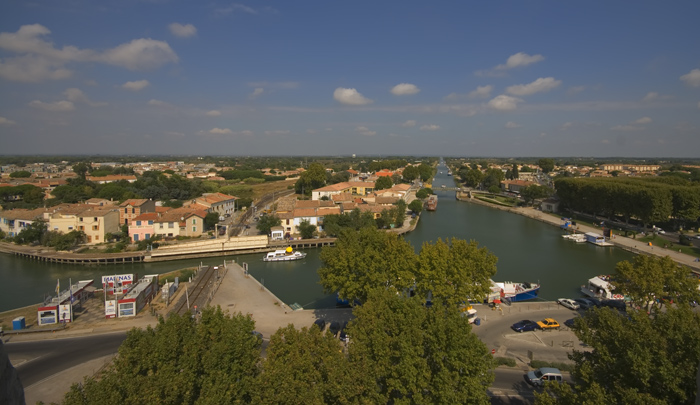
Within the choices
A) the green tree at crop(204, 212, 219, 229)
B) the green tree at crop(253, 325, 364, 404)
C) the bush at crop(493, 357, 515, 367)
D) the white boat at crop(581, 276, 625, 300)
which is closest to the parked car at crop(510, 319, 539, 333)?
the bush at crop(493, 357, 515, 367)

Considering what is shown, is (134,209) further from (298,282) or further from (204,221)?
(298,282)

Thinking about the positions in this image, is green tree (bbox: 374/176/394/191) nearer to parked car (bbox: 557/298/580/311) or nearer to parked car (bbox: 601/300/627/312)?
parked car (bbox: 557/298/580/311)

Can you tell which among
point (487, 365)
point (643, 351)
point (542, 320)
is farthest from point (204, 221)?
point (643, 351)

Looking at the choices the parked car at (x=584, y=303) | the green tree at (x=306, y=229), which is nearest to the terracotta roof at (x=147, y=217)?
the green tree at (x=306, y=229)

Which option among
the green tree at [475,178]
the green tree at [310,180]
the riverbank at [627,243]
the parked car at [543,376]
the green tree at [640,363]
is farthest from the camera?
the green tree at [475,178]

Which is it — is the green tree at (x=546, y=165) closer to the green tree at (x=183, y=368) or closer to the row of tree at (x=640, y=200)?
the row of tree at (x=640, y=200)
